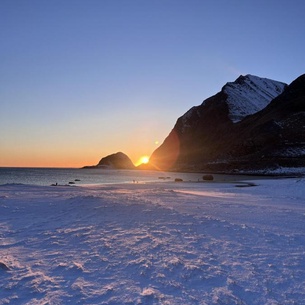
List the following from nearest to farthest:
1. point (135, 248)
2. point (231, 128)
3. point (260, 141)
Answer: point (135, 248) → point (260, 141) → point (231, 128)

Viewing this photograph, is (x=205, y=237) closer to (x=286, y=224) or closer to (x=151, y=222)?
(x=151, y=222)

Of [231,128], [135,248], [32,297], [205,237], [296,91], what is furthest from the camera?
[231,128]

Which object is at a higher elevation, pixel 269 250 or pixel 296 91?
pixel 296 91

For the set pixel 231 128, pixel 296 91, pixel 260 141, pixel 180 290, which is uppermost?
pixel 296 91

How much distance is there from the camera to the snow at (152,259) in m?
5.93

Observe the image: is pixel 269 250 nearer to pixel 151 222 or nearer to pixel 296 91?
pixel 151 222

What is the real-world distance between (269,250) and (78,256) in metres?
5.62

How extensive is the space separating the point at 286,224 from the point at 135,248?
7184mm

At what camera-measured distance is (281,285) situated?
6289 millimetres

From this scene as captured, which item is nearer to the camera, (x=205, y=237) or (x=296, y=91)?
(x=205, y=237)

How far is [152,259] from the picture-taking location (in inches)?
313

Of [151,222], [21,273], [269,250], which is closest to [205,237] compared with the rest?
[269,250]

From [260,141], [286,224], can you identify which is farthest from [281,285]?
[260,141]

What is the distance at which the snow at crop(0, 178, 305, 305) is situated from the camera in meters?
5.93
